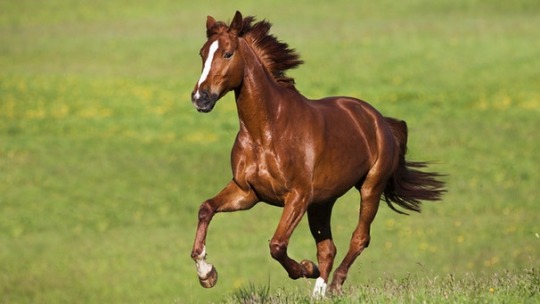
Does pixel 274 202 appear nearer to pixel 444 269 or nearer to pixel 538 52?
pixel 444 269

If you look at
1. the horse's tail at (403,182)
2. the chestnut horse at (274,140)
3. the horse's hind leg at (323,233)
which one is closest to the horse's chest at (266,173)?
the chestnut horse at (274,140)

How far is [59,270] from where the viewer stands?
1791 cm

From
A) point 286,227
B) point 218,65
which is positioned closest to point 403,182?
point 286,227

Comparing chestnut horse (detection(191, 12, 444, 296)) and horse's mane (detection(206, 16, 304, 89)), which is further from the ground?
horse's mane (detection(206, 16, 304, 89))

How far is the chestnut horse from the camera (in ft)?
29.1

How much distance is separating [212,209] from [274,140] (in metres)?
0.72

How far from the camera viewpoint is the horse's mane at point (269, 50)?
30.7 ft

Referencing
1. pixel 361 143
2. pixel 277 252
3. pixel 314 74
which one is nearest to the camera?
pixel 277 252

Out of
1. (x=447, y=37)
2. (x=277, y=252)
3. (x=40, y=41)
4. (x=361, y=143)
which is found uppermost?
(x=361, y=143)

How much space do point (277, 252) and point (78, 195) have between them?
47.6ft

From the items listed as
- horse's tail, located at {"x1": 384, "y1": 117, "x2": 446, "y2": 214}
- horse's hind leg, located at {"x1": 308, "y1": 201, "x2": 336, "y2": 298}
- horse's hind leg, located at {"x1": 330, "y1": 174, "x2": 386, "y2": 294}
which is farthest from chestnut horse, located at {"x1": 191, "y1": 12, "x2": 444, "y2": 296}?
horse's tail, located at {"x1": 384, "y1": 117, "x2": 446, "y2": 214}

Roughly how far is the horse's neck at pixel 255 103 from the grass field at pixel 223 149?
1354 millimetres

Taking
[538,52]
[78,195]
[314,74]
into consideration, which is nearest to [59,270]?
[78,195]

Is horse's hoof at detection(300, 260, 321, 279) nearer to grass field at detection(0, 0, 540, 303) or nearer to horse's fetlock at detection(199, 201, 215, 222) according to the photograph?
grass field at detection(0, 0, 540, 303)
